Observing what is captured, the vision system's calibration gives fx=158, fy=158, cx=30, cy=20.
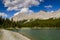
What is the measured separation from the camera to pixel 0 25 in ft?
568

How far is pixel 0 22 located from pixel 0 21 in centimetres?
117

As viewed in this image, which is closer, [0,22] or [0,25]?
[0,25]

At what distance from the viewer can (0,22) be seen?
610 feet

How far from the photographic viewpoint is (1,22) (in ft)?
614

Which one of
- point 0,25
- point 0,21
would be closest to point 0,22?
point 0,21

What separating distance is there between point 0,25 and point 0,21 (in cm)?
1353

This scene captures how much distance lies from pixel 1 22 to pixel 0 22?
1.66 m

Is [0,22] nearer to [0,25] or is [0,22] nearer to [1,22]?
[1,22]

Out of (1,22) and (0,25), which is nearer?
(0,25)

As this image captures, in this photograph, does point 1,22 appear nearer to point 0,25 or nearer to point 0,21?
point 0,21

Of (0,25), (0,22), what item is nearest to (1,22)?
(0,22)

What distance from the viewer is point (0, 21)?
18588 cm

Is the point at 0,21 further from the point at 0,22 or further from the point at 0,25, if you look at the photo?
the point at 0,25
